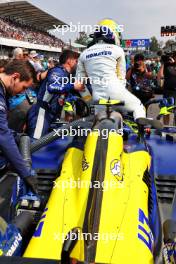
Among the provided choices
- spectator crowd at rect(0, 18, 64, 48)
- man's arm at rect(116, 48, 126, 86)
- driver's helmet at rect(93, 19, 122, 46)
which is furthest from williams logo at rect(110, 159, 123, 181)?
spectator crowd at rect(0, 18, 64, 48)

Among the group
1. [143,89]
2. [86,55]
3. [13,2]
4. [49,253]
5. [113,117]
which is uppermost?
[13,2]

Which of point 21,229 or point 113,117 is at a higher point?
point 113,117

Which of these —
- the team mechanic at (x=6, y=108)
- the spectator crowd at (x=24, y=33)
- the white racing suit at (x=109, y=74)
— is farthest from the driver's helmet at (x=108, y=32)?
the spectator crowd at (x=24, y=33)

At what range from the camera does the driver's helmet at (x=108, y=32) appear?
151 inches

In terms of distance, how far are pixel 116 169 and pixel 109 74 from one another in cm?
146

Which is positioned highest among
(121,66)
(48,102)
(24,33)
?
(24,33)

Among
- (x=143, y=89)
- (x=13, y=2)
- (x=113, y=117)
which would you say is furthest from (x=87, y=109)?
(x=13, y=2)

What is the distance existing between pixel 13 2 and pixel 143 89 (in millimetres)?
24880

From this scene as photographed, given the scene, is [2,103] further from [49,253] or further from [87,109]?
[87,109]

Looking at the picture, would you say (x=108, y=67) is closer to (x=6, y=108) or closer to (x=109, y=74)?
(x=109, y=74)

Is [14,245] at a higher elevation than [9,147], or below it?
below

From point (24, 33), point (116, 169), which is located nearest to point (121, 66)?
point (116, 169)

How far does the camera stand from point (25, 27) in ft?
119

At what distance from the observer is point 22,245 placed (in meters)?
2.36
